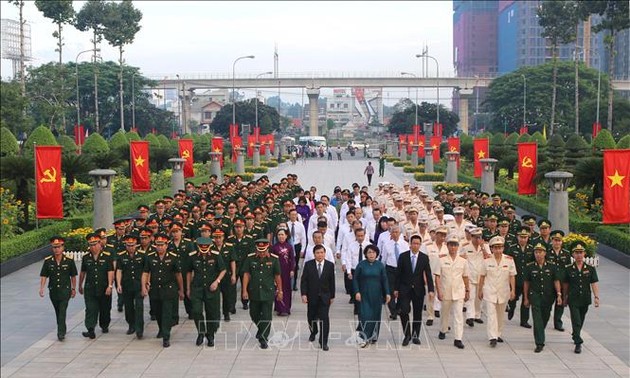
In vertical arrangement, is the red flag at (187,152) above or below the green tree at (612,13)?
below

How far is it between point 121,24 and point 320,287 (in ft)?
172

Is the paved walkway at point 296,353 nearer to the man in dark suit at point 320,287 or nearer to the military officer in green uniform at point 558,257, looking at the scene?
the military officer in green uniform at point 558,257

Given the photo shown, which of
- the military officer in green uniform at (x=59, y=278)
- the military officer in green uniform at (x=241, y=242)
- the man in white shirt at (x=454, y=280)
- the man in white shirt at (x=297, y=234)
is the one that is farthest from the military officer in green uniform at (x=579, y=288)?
the military officer in green uniform at (x=59, y=278)

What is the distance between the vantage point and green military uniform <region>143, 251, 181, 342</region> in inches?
440

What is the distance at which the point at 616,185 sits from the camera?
16938 millimetres

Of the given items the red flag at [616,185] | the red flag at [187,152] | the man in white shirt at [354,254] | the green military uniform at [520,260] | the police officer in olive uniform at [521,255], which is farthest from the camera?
the red flag at [187,152]

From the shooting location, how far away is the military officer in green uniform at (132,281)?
11.5m

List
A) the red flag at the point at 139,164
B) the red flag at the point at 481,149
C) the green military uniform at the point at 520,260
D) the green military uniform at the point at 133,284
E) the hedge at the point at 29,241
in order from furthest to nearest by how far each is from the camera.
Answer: the red flag at the point at 481,149 → the red flag at the point at 139,164 → the hedge at the point at 29,241 → the green military uniform at the point at 520,260 → the green military uniform at the point at 133,284

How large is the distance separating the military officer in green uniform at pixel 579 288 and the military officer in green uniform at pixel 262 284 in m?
3.80

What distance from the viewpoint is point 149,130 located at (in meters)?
83.1

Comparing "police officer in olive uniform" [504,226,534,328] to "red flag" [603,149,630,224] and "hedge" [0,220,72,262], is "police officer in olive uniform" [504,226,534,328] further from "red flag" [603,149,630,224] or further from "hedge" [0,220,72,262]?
"hedge" [0,220,72,262]

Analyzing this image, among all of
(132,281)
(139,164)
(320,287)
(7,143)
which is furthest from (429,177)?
(320,287)

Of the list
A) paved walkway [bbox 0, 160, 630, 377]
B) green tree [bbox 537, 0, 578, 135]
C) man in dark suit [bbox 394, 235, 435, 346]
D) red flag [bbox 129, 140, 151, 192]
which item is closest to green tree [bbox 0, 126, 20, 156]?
red flag [bbox 129, 140, 151, 192]

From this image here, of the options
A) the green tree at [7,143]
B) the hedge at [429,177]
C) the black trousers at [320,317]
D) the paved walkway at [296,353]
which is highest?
the green tree at [7,143]
